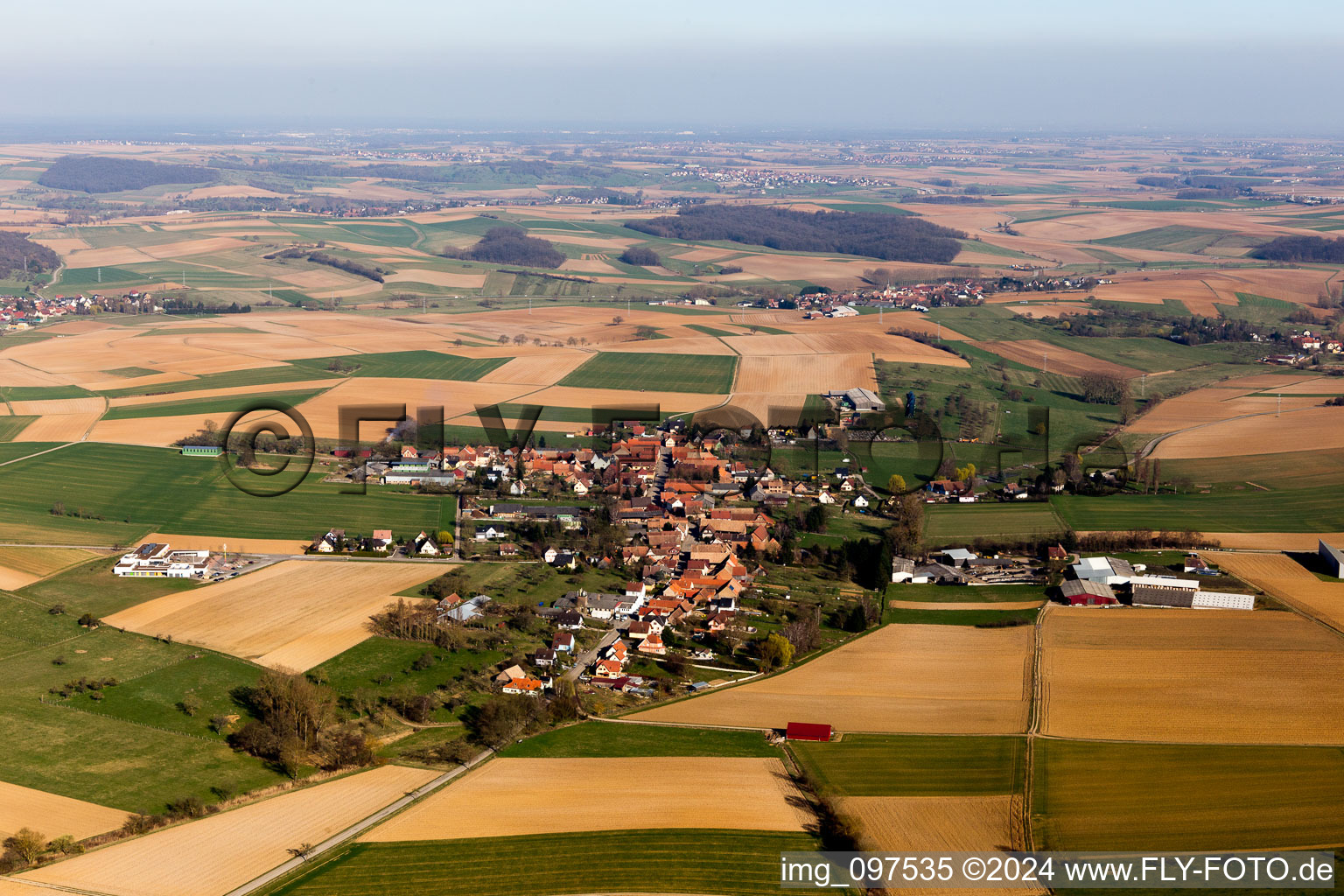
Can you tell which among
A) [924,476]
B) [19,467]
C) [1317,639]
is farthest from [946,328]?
[19,467]

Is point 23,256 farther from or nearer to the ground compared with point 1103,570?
farther from the ground

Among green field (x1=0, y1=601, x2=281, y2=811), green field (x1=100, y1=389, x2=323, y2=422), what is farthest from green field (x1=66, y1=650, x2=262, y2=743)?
green field (x1=100, y1=389, x2=323, y2=422)

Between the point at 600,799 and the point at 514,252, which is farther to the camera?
the point at 514,252

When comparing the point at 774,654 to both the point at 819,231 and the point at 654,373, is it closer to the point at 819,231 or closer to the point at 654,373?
the point at 654,373

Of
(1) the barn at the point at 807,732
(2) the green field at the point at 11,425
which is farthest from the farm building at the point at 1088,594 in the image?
(2) the green field at the point at 11,425

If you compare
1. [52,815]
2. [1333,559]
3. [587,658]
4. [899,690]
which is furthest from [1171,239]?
[52,815]

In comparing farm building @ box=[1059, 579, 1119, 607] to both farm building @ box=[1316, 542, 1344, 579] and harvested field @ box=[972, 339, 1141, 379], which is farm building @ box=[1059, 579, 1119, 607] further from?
harvested field @ box=[972, 339, 1141, 379]

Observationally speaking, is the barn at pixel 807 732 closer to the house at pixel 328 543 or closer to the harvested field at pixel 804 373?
the house at pixel 328 543
